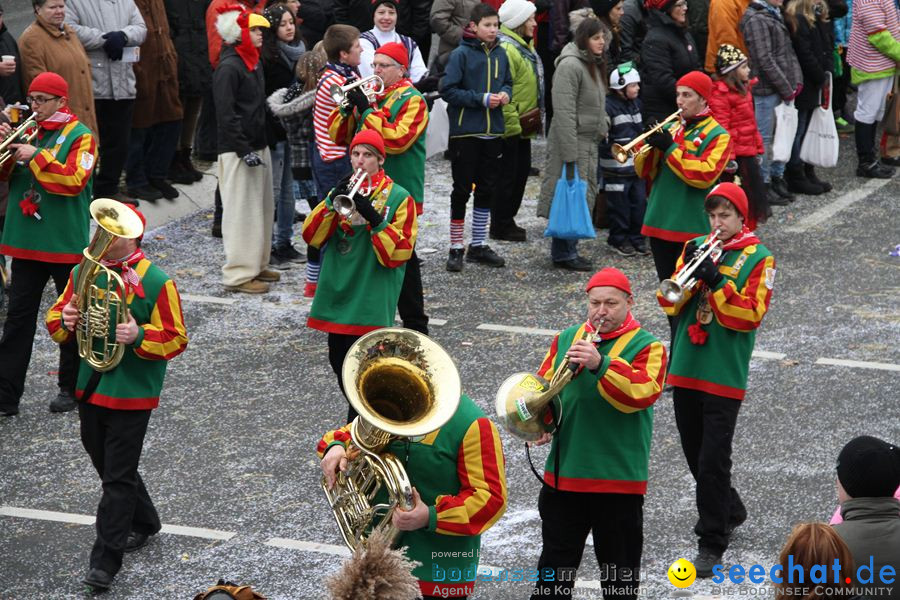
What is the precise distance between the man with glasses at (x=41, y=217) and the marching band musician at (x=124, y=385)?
1.99m

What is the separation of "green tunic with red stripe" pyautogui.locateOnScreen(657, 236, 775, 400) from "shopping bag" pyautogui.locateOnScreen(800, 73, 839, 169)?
7.25m

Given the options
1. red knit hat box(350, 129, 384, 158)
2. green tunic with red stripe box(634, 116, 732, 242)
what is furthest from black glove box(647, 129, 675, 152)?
red knit hat box(350, 129, 384, 158)

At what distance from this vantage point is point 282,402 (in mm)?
8984

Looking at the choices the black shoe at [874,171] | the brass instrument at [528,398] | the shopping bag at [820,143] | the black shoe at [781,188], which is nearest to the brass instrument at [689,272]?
the brass instrument at [528,398]

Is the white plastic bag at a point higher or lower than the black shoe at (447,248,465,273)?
higher

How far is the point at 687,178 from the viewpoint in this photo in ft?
30.5

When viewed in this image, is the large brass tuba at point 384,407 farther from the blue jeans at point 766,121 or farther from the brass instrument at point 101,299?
the blue jeans at point 766,121

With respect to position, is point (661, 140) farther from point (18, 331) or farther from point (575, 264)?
point (18, 331)

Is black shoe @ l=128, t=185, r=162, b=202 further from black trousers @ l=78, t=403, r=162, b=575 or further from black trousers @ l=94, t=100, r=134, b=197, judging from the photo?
black trousers @ l=78, t=403, r=162, b=575

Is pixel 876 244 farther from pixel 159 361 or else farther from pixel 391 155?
pixel 159 361

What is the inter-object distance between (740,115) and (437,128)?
2.78m

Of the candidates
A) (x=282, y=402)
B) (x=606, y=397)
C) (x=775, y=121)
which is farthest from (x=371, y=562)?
(x=775, y=121)

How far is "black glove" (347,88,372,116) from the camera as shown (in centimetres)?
986

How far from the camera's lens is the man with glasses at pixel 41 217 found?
8.78 m
